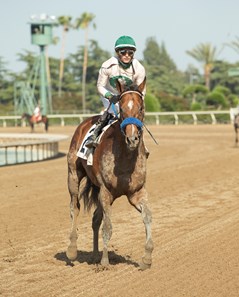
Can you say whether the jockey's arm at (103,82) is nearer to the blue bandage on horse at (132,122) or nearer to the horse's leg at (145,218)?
the blue bandage on horse at (132,122)

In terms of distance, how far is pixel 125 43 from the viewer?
24.3 feet

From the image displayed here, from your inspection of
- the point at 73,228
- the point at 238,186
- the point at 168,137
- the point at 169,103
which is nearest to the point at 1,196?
the point at 238,186

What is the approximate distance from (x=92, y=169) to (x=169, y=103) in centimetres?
5357

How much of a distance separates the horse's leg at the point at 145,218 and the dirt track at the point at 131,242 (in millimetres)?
99

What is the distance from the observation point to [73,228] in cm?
809

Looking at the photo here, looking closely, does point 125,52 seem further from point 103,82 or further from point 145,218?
point 145,218

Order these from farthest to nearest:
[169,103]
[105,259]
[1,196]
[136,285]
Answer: [169,103] → [1,196] → [105,259] → [136,285]

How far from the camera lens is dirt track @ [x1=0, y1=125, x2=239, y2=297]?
656 centimetres

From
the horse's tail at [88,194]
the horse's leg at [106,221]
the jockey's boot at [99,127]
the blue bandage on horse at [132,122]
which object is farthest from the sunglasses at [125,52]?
the horse's tail at [88,194]

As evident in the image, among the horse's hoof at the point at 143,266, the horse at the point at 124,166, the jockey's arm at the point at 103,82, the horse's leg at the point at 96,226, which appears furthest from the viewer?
the horse's leg at the point at 96,226

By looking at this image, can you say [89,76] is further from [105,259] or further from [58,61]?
[105,259]

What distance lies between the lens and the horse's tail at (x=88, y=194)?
8.22 metres

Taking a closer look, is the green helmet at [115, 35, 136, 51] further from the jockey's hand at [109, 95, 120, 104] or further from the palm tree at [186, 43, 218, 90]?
the palm tree at [186, 43, 218, 90]

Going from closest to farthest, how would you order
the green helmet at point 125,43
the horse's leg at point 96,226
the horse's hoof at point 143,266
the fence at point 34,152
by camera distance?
the horse's hoof at point 143,266 < the green helmet at point 125,43 < the horse's leg at point 96,226 < the fence at point 34,152
